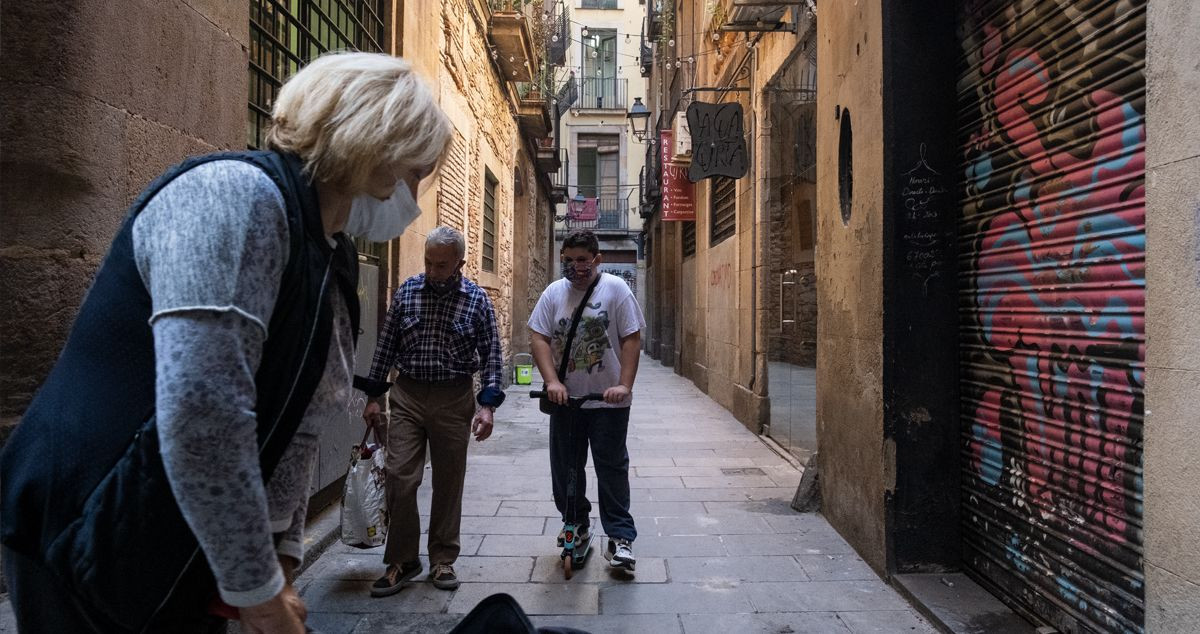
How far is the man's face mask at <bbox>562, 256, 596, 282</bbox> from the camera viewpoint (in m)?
4.53

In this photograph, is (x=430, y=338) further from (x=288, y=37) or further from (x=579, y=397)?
(x=288, y=37)

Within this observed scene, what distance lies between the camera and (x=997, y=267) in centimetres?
386

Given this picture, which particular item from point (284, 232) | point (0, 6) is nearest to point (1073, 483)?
point (284, 232)

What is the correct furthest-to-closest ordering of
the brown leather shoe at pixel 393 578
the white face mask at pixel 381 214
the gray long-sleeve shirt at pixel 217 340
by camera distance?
the brown leather shoe at pixel 393 578
the white face mask at pixel 381 214
the gray long-sleeve shirt at pixel 217 340

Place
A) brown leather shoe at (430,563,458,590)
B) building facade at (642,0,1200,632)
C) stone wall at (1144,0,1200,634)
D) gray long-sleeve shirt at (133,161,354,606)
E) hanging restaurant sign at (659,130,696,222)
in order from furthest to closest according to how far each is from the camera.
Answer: hanging restaurant sign at (659,130,696,222) → brown leather shoe at (430,563,458,590) → building facade at (642,0,1200,632) → stone wall at (1144,0,1200,634) → gray long-sleeve shirt at (133,161,354,606)

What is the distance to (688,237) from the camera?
17.6 metres

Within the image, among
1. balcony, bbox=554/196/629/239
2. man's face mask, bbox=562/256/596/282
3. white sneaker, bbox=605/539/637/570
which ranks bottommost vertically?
white sneaker, bbox=605/539/637/570

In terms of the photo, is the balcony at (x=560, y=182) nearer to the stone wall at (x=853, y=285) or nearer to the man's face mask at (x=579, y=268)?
the stone wall at (x=853, y=285)

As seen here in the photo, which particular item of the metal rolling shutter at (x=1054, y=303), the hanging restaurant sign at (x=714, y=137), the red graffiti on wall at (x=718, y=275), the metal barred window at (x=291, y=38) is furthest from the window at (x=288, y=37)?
the red graffiti on wall at (x=718, y=275)

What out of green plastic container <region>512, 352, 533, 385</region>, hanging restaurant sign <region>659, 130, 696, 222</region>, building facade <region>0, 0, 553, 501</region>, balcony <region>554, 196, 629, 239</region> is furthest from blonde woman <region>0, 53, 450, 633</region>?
balcony <region>554, 196, 629, 239</region>

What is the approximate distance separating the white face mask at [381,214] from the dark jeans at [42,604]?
73 centimetres

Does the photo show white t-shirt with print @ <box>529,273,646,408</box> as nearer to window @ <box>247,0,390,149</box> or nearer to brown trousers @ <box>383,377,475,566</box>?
brown trousers @ <box>383,377,475,566</box>

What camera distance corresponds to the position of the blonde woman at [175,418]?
3.57ft

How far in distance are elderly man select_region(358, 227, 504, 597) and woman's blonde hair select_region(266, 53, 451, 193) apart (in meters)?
2.84
